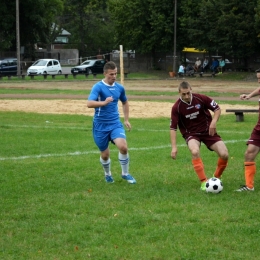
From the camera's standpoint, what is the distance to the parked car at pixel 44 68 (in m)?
62.4

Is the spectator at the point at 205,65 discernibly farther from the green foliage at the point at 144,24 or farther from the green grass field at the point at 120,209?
the green grass field at the point at 120,209

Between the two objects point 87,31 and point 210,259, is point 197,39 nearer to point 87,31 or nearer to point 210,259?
point 87,31

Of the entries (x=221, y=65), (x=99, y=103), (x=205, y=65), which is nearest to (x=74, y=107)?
(x=99, y=103)

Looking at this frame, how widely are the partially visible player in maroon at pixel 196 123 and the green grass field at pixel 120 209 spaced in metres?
0.48

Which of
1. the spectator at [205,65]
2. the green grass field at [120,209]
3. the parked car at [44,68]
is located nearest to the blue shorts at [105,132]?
the green grass field at [120,209]

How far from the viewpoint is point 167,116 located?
73.7ft

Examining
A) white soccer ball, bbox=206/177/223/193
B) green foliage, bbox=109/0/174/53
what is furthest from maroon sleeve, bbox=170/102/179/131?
green foliage, bbox=109/0/174/53

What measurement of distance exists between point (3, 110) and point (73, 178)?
1446 cm

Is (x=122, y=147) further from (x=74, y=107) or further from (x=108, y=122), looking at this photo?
(x=74, y=107)

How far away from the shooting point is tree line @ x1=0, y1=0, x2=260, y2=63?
58.9 m

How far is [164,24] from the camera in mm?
66688

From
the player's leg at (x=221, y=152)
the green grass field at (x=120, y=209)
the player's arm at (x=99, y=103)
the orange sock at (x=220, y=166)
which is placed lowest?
the green grass field at (x=120, y=209)

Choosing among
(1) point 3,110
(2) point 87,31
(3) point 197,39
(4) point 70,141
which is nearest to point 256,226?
(4) point 70,141

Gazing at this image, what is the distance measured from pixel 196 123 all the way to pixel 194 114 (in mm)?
171
